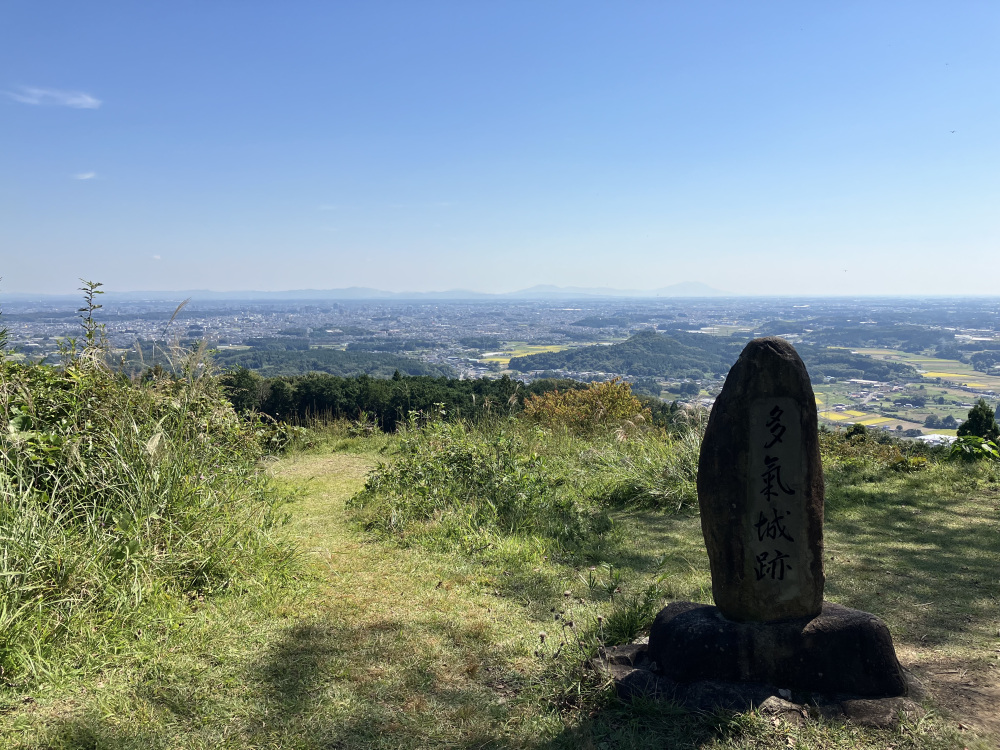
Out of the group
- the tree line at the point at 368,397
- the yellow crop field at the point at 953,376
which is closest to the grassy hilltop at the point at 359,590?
the tree line at the point at 368,397

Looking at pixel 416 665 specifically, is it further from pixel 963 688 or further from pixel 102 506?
pixel 963 688

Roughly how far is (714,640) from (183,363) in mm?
4441

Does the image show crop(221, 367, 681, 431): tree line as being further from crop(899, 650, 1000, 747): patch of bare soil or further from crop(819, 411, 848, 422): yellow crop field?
crop(819, 411, 848, 422): yellow crop field

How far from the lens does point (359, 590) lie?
4.15 meters

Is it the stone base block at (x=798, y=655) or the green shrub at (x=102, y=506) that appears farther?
the green shrub at (x=102, y=506)

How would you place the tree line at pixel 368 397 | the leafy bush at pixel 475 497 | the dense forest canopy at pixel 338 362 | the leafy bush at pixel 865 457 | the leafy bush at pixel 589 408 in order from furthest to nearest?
the dense forest canopy at pixel 338 362 < the tree line at pixel 368 397 < the leafy bush at pixel 589 408 < the leafy bush at pixel 865 457 < the leafy bush at pixel 475 497

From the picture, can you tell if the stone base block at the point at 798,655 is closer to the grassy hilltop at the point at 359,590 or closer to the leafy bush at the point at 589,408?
the grassy hilltop at the point at 359,590

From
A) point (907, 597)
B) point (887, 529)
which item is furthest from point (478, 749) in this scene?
point (887, 529)

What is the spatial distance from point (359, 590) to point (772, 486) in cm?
299

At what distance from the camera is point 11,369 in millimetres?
4438

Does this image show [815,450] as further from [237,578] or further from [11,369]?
[11,369]

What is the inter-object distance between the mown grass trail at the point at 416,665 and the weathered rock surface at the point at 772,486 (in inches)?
23.3

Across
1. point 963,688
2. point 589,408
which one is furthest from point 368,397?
point 963,688

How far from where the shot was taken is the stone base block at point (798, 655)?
105 inches
